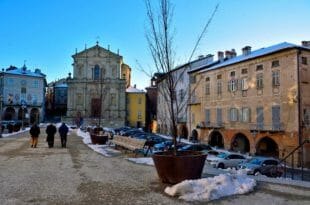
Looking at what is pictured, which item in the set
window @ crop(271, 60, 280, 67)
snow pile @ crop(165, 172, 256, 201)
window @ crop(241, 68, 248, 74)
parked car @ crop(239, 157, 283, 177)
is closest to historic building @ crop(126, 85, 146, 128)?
window @ crop(241, 68, 248, 74)

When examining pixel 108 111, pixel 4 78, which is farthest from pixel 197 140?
pixel 4 78

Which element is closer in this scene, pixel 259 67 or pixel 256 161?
pixel 256 161

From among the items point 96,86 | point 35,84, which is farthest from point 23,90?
point 96,86

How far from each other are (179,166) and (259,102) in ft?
97.9

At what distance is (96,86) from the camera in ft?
257

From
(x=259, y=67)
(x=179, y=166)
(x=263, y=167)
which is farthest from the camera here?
(x=259, y=67)

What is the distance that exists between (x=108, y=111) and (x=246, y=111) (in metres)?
45.1

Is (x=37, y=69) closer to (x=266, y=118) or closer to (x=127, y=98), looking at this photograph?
(x=127, y=98)

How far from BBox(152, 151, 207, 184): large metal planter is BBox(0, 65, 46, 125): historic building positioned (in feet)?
261

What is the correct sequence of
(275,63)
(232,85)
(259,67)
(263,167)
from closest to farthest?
(263,167) → (275,63) → (259,67) → (232,85)

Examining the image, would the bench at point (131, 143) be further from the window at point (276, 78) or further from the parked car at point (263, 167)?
the window at point (276, 78)

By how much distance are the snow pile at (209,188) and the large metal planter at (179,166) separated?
0.59m

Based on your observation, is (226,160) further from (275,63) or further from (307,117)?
(275,63)

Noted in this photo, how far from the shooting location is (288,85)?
32500mm
